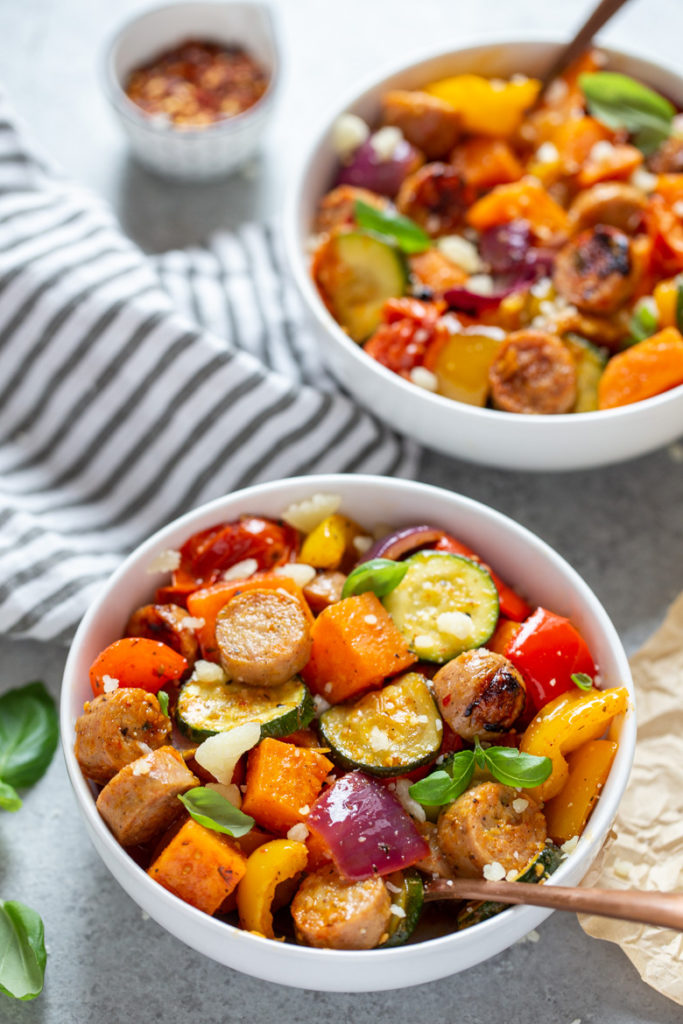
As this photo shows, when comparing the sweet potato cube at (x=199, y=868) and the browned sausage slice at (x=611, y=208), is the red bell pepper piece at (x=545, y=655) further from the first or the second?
the browned sausage slice at (x=611, y=208)

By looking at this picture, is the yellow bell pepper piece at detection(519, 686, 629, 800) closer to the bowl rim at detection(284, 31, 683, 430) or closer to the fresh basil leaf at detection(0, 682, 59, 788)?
the bowl rim at detection(284, 31, 683, 430)

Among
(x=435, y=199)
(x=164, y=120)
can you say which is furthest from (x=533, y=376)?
(x=164, y=120)

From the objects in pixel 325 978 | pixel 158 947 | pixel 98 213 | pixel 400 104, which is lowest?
pixel 158 947

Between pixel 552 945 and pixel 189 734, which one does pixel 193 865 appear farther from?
pixel 552 945

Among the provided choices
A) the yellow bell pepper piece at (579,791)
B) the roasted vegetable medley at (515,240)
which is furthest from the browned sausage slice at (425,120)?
the yellow bell pepper piece at (579,791)

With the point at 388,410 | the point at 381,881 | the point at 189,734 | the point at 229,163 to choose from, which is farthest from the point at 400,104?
the point at 381,881

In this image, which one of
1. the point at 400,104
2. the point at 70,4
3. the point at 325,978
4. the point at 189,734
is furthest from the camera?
the point at 70,4

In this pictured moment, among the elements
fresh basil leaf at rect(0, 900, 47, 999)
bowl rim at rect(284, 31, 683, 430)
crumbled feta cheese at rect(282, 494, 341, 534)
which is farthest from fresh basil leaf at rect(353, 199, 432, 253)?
fresh basil leaf at rect(0, 900, 47, 999)
